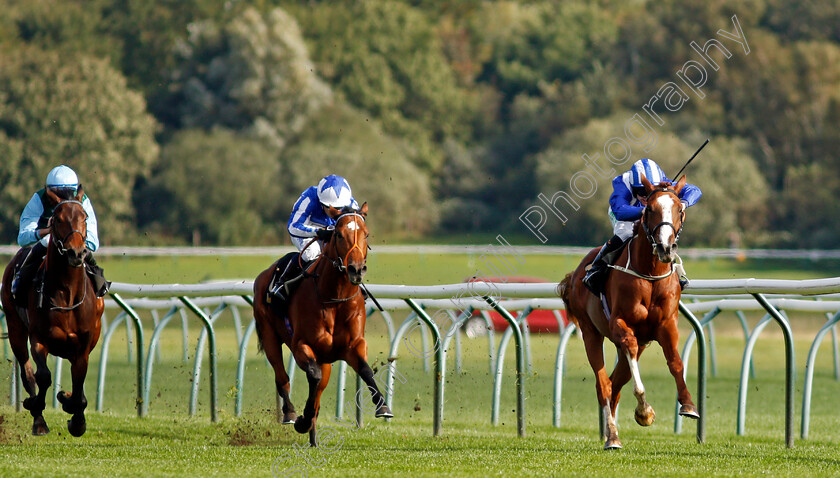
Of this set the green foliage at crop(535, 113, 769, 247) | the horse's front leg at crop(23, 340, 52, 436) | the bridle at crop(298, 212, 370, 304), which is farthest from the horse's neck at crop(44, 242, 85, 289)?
the green foliage at crop(535, 113, 769, 247)

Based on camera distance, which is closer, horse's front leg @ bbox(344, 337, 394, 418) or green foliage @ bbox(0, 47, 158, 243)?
horse's front leg @ bbox(344, 337, 394, 418)

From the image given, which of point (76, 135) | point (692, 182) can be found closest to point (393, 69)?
point (692, 182)

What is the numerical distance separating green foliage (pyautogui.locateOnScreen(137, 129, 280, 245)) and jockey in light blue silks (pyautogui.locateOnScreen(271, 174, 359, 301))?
20544mm

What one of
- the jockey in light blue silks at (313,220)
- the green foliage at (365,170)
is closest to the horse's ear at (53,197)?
the jockey in light blue silks at (313,220)

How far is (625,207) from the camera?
24.4ft

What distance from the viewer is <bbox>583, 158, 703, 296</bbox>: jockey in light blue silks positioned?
7336 millimetres

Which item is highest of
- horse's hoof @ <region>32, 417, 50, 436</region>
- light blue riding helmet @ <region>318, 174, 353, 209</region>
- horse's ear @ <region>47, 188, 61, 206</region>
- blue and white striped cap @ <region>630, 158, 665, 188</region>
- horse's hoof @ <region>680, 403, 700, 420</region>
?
blue and white striped cap @ <region>630, 158, 665, 188</region>

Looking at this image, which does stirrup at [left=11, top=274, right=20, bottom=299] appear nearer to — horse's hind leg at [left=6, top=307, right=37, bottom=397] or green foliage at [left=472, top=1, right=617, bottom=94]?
horse's hind leg at [left=6, top=307, right=37, bottom=397]

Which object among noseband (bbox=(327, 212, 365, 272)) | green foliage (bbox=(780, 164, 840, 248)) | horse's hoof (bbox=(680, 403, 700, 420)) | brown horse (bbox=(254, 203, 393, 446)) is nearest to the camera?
horse's hoof (bbox=(680, 403, 700, 420))

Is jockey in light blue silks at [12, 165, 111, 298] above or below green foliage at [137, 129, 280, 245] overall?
below

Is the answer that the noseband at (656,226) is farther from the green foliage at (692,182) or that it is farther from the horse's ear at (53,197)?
the green foliage at (692,182)

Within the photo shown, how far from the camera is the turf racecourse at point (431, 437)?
618cm

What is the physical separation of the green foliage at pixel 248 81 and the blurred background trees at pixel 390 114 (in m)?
0.07

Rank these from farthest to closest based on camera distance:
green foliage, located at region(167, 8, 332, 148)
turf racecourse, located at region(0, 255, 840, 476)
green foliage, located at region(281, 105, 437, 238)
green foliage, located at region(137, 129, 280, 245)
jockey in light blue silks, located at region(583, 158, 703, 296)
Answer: green foliage, located at region(167, 8, 332, 148)
green foliage, located at region(281, 105, 437, 238)
green foliage, located at region(137, 129, 280, 245)
jockey in light blue silks, located at region(583, 158, 703, 296)
turf racecourse, located at region(0, 255, 840, 476)
